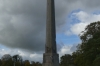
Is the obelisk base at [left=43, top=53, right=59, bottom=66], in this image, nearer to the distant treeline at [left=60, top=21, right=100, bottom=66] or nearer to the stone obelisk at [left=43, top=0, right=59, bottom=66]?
the stone obelisk at [left=43, top=0, right=59, bottom=66]

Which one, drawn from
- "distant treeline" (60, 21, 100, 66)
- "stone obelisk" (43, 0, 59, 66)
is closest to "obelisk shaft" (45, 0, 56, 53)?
"stone obelisk" (43, 0, 59, 66)

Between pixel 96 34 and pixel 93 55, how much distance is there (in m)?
4.70

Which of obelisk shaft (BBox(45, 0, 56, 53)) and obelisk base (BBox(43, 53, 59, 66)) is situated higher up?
obelisk shaft (BBox(45, 0, 56, 53))

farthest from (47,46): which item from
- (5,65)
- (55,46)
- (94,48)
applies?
(5,65)

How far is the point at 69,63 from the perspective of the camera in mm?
87438

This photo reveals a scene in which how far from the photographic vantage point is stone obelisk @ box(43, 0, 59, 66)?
37438mm

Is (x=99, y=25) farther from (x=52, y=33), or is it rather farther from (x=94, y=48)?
(x=52, y=33)

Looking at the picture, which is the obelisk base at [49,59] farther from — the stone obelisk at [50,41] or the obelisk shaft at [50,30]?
the obelisk shaft at [50,30]

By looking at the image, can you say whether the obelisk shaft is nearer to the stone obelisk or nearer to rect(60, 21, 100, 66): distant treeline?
the stone obelisk

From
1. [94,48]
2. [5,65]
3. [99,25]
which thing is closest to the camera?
[94,48]

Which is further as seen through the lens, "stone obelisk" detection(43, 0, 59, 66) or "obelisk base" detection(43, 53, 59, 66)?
"stone obelisk" detection(43, 0, 59, 66)

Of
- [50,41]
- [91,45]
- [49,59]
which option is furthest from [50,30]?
[91,45]

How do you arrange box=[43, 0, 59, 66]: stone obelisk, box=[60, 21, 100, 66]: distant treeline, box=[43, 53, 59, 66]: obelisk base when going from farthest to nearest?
box=[60, 21, 100, 66]: distant treeline, box=[43, 0, 59, 66]: stone obelisk, box=[43, 53, 59, 66]: obelisk base

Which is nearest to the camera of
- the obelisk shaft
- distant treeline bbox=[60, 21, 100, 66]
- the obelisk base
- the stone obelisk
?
the obelisk base
